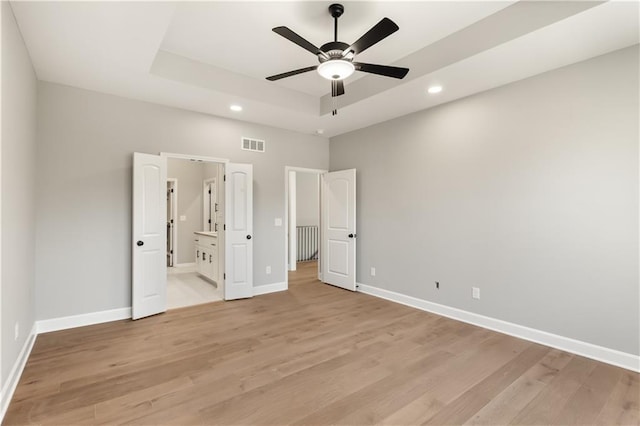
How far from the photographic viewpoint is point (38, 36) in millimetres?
2615

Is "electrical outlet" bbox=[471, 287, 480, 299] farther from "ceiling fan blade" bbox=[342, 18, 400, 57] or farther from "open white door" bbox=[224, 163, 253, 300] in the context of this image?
"open white door" bbox=[224, 163, 253, 300]

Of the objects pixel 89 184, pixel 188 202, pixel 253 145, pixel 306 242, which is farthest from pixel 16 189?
pixel 306 242

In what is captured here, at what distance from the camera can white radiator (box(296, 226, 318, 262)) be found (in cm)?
839

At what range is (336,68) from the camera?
2648mm

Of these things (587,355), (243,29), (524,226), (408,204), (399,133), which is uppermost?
(243,29)

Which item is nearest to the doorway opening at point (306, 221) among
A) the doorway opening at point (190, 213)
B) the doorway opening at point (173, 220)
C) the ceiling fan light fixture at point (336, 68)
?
the doorway opening at point (190, 213)

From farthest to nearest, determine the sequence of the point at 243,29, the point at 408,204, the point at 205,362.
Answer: the point at 408,204
the point at 243,29
the point at 205,362

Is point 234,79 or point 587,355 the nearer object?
point 587,355

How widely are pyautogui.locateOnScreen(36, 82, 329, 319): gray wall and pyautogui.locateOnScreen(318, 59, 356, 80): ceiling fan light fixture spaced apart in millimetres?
2598

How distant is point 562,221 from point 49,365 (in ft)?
16.5

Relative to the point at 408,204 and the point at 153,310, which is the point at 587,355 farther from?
the point at 153,310

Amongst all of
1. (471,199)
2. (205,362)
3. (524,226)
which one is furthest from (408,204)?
(205,362)

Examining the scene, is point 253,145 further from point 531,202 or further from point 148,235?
point 531,202

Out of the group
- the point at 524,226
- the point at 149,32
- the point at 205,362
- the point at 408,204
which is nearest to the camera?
the point at 149,32
